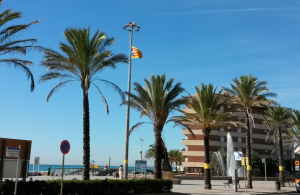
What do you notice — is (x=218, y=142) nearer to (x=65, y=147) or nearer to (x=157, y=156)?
(x=157, y=156)

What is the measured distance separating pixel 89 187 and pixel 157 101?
891 centimetres

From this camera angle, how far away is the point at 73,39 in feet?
66.7

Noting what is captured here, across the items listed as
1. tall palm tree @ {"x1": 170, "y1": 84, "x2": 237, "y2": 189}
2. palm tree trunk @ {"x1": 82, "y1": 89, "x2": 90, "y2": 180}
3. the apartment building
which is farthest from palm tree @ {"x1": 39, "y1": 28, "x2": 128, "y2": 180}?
the apartment building

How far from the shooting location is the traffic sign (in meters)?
14.7

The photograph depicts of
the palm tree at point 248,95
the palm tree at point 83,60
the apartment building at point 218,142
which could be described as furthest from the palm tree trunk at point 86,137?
the apartment building at point 218,142

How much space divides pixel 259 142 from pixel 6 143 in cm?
7113

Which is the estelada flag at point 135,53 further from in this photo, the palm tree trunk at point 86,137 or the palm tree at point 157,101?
the palm tree trunk at point 86,137

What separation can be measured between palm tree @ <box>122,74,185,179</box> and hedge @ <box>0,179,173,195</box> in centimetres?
287

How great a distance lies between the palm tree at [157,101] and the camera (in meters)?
24.6

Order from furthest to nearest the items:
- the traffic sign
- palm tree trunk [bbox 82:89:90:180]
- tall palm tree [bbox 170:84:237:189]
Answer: tall palm tree [bbox 170:84:237:189], palm tree trunk [bbox 82:89:90:180], the traffic sign

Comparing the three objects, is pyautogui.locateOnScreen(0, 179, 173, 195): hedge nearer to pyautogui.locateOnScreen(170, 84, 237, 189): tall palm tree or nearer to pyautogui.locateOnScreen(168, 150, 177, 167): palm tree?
pyautogui.locateOnScreen(170, 84, 237, 189): tall palm tree

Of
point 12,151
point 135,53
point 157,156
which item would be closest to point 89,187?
point 12,151

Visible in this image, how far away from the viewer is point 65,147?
14883mm

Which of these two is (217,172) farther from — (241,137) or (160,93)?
(160,93)
